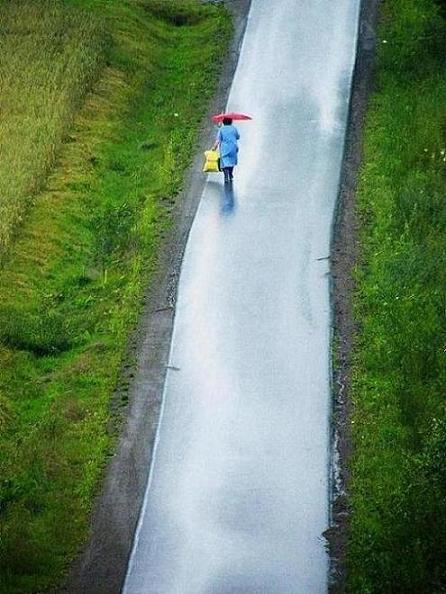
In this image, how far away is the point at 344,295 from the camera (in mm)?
18641

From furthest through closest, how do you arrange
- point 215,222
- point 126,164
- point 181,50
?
point 181,50
point 126,164
point 215,222

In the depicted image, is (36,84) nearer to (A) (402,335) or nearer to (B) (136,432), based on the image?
(A) (402,335)

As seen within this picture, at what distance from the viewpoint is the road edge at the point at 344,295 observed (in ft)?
46.8

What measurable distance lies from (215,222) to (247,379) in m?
4.53

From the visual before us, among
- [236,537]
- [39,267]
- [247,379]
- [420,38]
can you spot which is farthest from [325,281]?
[420,38]

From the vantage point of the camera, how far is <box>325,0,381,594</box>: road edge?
46.8 feet

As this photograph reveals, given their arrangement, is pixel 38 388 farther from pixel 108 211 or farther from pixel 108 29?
pixel 108 29

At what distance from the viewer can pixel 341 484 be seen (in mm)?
14867

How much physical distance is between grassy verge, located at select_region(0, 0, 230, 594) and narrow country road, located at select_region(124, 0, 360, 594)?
79cm

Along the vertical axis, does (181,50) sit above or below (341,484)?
above

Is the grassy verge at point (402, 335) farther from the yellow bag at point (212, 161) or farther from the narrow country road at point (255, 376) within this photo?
the yellow bag at point (212, 161)

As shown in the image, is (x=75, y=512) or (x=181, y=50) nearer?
(x=75, y=512)

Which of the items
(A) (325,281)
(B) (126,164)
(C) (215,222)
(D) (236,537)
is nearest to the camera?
(D) (236,537)

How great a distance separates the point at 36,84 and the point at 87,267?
6888mm
